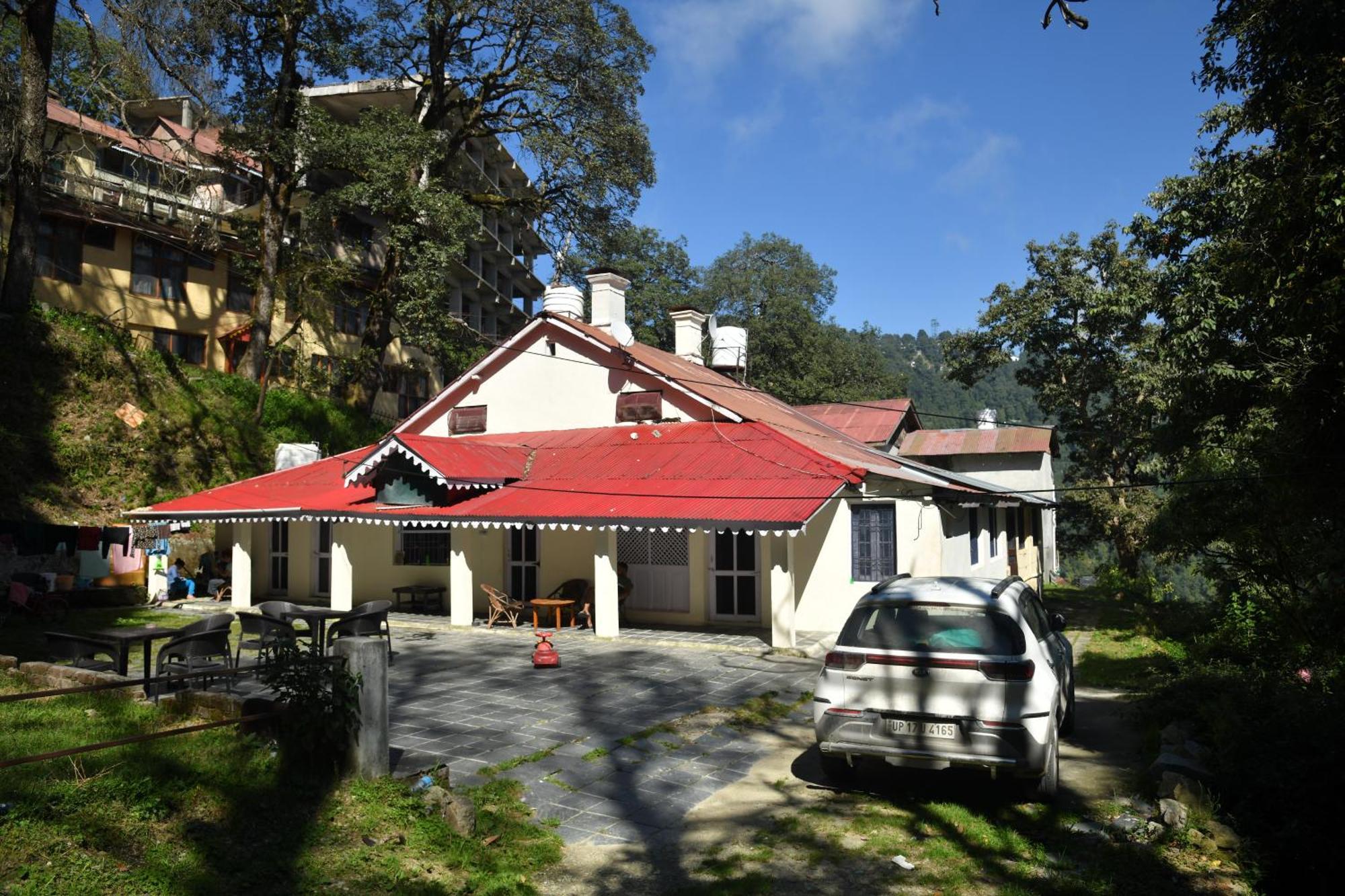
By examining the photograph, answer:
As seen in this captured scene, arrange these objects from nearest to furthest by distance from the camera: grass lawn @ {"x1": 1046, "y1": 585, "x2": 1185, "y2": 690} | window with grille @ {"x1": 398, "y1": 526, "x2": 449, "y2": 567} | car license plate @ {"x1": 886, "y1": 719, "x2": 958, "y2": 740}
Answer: car license plate @ {"x1": 886, "y1": 719, "x2": 958, "y2": 740}
grass lawn @ {"x1": 1046, "y1": 585, "x2": 1185, "y2": 690}
window with grille @ {"x1": 398, "y1": 526, "x2": 449, "y2": 567}

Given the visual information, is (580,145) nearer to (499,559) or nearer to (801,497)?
(499,559)

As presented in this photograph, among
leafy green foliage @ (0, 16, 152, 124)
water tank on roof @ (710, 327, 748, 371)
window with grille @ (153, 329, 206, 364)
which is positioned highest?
leafy green foliage @ (0, 16, 152, 124)

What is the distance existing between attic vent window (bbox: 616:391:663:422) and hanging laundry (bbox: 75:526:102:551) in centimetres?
1037

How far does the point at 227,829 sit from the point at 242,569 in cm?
1611

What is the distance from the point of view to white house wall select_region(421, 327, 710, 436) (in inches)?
734

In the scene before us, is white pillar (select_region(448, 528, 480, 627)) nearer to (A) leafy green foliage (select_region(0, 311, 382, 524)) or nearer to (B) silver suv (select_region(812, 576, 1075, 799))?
(A) leafy green foliage (select_region(0, 311, 382, 524))

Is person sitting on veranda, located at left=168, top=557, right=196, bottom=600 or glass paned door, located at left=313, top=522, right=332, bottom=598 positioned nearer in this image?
glass paned door, located at left=313, top=522, right=332, bottom=598

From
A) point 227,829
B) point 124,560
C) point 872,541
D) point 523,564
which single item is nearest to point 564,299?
point 523,564

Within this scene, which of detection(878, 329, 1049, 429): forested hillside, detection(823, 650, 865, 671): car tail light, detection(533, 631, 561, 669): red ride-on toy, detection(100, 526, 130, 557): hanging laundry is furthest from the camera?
detection(878, 329, 1049, 429): forested hillside

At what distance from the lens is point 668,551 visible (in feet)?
54.9

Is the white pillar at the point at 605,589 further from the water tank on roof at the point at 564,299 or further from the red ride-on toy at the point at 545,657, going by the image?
the water tank on roof at the point at 564,299

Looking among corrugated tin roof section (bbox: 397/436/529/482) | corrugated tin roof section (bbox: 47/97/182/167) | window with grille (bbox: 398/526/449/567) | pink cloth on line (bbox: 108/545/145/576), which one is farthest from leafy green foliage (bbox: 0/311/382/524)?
corrugated tin roof section (bbox: 397/436/529/482)

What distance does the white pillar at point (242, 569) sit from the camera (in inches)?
776

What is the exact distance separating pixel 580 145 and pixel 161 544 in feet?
→ 59.5
